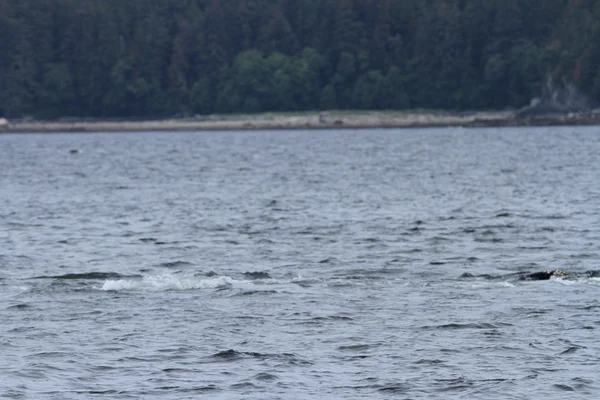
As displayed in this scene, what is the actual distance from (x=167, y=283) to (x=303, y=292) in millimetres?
2955

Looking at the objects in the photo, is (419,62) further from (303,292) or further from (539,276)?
(303,292)

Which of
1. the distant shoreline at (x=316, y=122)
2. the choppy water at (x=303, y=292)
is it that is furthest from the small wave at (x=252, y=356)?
the distant shoreline at (x=316, y=122)

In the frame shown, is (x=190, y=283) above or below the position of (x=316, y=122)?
above

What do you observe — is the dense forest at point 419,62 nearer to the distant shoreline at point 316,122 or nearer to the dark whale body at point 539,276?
the distant shoreline at point 316,122

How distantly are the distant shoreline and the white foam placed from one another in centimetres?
13459

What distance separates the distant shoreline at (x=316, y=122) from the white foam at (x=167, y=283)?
13459cm

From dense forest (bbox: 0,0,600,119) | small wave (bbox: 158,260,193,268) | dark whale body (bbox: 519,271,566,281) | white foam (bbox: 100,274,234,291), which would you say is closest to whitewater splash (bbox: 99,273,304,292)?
white foam (bbox: 100,274,234,291)

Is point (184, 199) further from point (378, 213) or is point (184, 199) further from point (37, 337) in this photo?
point (37, 337)

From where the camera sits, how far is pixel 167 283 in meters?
27.0

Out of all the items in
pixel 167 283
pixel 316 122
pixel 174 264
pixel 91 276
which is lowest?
pixel 316 122

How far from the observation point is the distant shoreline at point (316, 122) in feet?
531

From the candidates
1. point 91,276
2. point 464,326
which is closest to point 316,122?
point 91,276

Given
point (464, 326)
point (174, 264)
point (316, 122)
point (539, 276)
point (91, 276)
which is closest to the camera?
point (464, 326)

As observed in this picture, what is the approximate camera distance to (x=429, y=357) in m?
19.8
